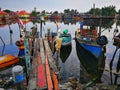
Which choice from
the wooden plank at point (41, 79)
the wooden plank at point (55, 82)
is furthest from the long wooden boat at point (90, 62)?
the wooden plank at point (41, 79)

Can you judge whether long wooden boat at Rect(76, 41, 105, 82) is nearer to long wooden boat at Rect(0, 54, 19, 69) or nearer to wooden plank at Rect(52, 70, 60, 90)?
wooden plank at Rect(52, 70, 60, 90)

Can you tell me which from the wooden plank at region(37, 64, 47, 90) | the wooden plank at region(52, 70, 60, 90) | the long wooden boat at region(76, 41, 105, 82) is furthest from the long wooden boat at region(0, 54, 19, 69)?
the long wooden boat at region(76, 41, 105, 82)

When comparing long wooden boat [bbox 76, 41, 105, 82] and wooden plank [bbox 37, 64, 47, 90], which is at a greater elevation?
wooden plank [bbox 37, 64, 47, 90]

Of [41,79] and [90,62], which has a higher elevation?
[41,79]

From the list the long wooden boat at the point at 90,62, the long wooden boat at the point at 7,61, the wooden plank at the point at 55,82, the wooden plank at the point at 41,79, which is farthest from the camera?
the long wooden boat at the point at 90,62

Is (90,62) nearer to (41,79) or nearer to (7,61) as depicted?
(7,61)

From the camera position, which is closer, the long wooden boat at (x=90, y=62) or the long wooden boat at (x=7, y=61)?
the long wooden boat at (x=7, y=61)

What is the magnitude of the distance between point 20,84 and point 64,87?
309 cm

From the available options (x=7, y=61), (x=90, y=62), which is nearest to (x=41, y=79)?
(x=7, y=61)

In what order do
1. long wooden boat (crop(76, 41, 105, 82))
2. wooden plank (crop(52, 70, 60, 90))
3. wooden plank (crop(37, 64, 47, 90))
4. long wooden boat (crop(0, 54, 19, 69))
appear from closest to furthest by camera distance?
wooden plank (crop(37, 64, 47, 90)), wooden plank (crop(52, 70, 60, 90)), long wooden boat (crop(0, 54, 19, 69)), long wooden boat (crop(76, 41, 105, 82))

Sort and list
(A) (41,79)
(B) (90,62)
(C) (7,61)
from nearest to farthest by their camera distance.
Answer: (A) (41,79) → (C) (7,61) → (B) (90,62)

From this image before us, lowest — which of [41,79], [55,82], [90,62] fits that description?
[90,62]

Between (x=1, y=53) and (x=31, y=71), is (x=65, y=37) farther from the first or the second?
(x=31, y=71)

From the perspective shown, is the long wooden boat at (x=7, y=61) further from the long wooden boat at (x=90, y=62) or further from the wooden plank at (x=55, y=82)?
the long wooden boat at (x=90, y=62)
